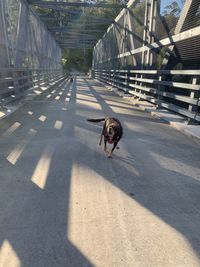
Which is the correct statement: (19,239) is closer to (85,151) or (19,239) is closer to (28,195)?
(28,195)

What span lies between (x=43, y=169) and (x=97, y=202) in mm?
1376

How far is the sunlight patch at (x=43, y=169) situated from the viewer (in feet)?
12.9

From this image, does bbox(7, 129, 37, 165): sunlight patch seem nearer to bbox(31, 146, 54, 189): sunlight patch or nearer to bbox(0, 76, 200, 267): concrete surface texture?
bbox(0, 76, 200, 267): concrete surface texture

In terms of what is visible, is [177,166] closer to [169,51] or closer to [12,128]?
[12,128]

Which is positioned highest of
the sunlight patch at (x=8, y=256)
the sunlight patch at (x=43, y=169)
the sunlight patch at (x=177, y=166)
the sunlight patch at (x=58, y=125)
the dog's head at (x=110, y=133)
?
the dog's head at (x=110, y=133)

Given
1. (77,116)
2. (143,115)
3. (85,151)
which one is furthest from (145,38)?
(85,151)

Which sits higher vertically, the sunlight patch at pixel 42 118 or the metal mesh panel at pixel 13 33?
the metal mesh panel at pixel 13 33

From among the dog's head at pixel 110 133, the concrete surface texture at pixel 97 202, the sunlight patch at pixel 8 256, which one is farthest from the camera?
the dog's head at pixel 110 133

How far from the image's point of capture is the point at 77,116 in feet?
30.0

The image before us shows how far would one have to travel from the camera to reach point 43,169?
173 inches

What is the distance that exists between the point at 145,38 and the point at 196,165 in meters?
10.1

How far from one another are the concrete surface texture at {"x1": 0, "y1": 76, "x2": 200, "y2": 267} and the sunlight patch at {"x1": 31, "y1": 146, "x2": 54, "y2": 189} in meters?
0.01

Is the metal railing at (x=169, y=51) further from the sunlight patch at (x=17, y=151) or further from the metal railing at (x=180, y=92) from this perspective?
the sunlight patch at (x=17, y=151)

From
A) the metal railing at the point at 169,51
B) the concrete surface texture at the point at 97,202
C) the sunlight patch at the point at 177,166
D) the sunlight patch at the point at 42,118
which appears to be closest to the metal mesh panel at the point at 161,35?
the metal railing at the point at 169,51
